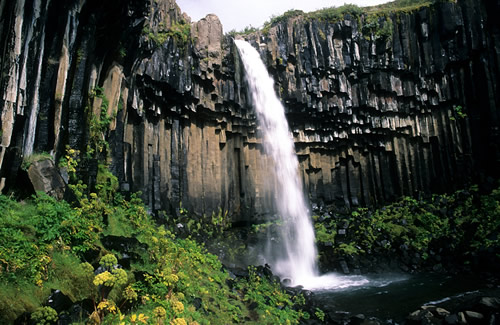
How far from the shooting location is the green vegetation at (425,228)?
1630 cm

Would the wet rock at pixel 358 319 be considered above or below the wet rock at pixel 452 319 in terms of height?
below

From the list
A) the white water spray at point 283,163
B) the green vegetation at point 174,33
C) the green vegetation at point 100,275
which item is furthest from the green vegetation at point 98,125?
the white water spray at point 283,163

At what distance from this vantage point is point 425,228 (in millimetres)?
18625

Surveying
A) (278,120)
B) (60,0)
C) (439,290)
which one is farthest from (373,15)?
(60,0)

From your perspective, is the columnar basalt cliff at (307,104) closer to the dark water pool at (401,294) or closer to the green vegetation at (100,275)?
the green vegetation at (100,275)

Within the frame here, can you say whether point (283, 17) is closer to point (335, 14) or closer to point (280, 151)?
point (335, 14)

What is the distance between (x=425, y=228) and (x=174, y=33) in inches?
639

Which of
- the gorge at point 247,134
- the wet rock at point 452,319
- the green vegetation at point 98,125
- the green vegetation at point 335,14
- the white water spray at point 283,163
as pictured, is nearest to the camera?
the gorge at point 247,134

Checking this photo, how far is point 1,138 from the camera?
6.70 m

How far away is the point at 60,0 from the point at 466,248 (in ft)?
58.2

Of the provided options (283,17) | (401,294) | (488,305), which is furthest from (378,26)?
(488,305)

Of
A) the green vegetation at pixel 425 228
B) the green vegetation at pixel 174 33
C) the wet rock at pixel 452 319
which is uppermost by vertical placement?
the green vegetation at pixel 174 33

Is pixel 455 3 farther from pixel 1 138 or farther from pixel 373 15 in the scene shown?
pixel 1 138

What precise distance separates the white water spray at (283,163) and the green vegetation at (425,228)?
99cm
